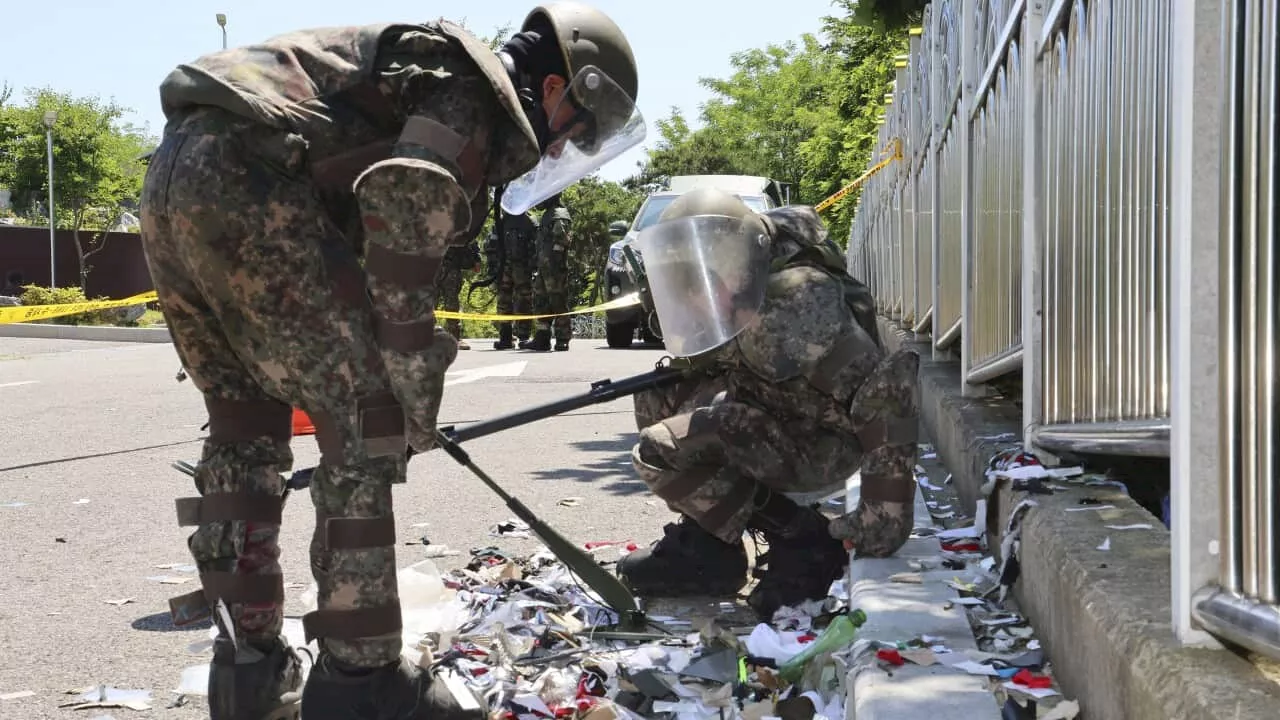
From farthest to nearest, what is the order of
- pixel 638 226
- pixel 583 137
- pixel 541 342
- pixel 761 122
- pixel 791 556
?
pixel 761 122
pixel 541 342
pixel 638 226
pixel 791 556
pixel 583 137

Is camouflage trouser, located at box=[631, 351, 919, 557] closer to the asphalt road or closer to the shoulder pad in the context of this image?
the asphalt road

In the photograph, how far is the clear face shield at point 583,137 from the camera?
10.7 ft

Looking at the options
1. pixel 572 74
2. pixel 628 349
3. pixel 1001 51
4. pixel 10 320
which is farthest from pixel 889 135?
pixel 10 320

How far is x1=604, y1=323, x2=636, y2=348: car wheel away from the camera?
702 inches

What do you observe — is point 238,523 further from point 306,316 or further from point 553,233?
point 553,233

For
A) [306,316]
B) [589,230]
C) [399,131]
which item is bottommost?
[306,316]

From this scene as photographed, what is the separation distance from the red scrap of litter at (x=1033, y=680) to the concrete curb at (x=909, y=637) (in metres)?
0.09

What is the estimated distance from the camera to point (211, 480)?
3.11 m

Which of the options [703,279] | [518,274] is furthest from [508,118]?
[518,274]

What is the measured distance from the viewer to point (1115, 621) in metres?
2.09

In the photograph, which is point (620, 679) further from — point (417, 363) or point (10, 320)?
point (10, 320)

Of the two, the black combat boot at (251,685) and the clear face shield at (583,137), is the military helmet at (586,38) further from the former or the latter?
the black combat boot at (251,685)

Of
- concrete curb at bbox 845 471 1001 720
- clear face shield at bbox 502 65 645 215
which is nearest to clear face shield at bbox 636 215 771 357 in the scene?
clear face shield at bbox 502 65 645 215

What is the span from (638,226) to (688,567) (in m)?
10.9
